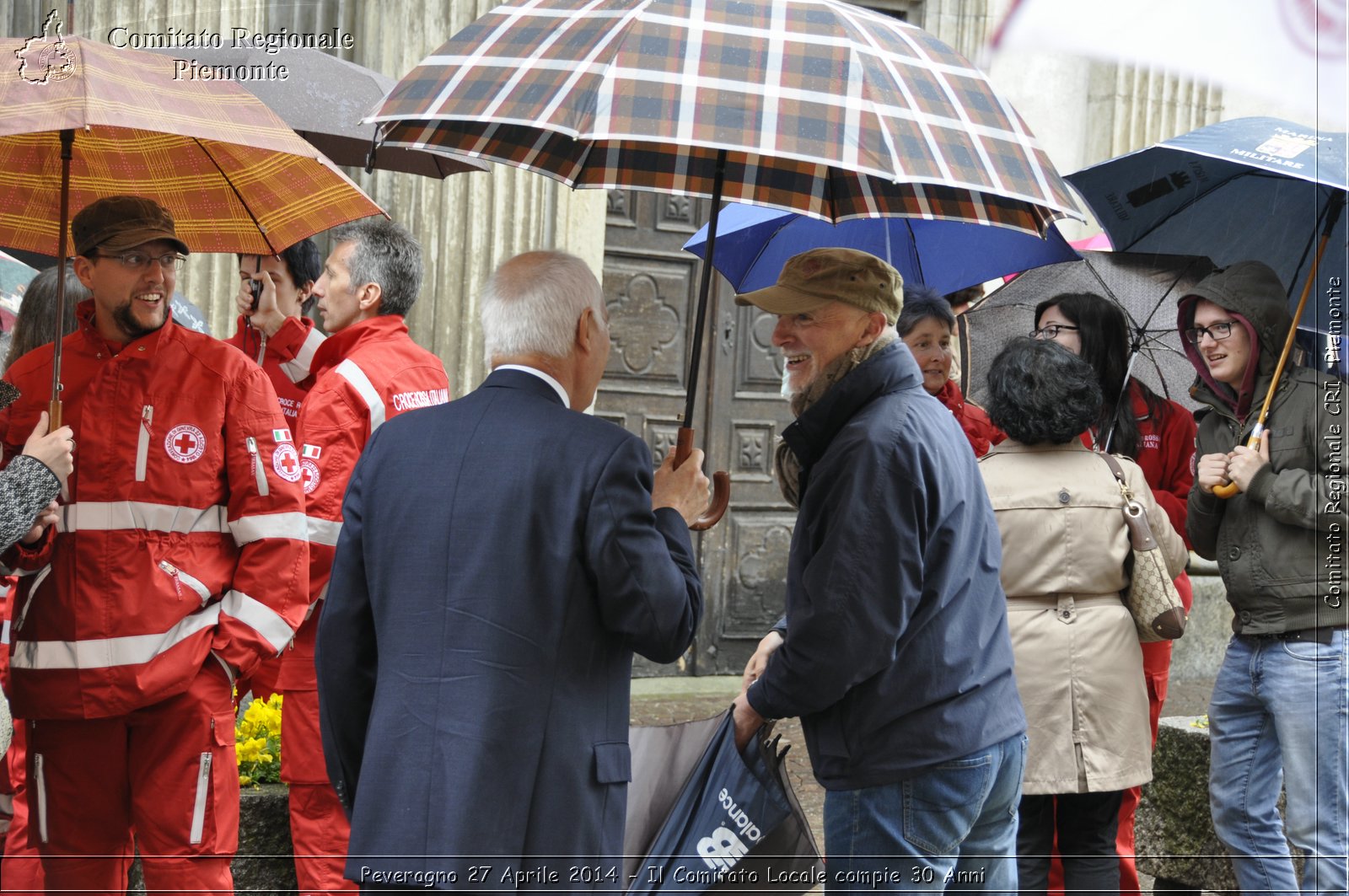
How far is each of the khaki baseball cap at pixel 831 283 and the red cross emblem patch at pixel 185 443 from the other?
1.53 metres

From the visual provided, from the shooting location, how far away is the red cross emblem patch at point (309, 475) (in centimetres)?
435

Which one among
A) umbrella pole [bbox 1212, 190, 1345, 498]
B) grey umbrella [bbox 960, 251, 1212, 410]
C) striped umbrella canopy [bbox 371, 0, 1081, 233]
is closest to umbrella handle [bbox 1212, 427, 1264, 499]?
umbrella pole [bbox 1212, 190, 1345, 498]

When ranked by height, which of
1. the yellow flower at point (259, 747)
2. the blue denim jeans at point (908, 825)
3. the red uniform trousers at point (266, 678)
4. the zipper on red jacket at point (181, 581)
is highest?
the zipper on red jacket at point (181, 581)

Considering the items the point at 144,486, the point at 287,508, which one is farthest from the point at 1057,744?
the point at 144,486

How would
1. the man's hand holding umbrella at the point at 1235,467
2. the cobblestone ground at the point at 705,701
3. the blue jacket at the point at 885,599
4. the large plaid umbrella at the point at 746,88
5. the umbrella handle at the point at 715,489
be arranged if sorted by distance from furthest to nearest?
the cobblestone ground at the point at 705,701, the man's hand holding umbrella at the point at 1235,467, the umbrella handle at the point at 715,489, the blue jacket at the point at 885,599, the large plaid umbrella at the point at 746,88

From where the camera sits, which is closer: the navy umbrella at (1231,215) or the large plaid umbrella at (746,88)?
the large plaid umbrella at (746,88)

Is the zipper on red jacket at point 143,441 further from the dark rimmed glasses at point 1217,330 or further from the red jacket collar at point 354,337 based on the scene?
the dark rimmed glasses at point 1217,330

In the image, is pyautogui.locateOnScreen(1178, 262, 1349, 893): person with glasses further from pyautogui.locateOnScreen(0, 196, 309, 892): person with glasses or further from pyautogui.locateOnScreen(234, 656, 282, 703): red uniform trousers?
pyautogui.locateOnScreen(234, 656, 282, 703): red uniform trousers

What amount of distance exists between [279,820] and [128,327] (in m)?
1.64

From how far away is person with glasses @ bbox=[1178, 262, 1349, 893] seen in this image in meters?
4.18

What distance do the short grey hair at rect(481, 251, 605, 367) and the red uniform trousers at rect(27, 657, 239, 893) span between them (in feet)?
4.89

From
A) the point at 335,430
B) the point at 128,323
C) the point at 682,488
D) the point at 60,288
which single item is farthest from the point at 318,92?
the point at 682,488

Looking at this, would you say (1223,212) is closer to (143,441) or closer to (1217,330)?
(1217,330)

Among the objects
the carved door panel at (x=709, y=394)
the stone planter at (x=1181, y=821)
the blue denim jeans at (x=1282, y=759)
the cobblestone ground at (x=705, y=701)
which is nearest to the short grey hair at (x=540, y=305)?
the blue denim jeans at (x=1282, y=759)
